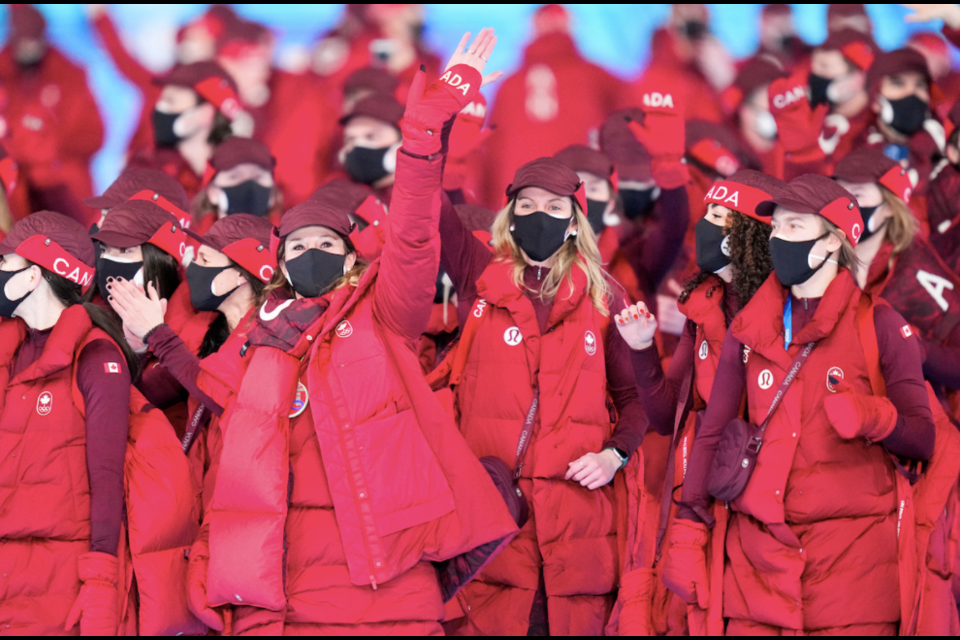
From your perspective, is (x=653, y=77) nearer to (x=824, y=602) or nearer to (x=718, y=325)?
(x=718, y=325)

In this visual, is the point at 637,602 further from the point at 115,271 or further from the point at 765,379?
the point at 115,271

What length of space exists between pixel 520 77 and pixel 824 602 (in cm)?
529

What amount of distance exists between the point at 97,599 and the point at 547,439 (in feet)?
5.64

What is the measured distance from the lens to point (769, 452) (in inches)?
144

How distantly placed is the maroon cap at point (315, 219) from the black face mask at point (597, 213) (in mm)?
2341

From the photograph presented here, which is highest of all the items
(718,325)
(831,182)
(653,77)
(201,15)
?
(831,182)

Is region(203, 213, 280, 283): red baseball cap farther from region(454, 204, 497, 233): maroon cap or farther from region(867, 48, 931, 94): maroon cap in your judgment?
region(867, 48, 931, 94): maroon cap

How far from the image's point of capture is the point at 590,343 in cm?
425

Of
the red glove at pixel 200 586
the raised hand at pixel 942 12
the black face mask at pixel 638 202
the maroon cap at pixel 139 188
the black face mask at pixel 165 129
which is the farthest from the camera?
the black face mask at pixel 165 129

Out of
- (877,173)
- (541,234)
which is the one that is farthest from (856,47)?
(541,234)

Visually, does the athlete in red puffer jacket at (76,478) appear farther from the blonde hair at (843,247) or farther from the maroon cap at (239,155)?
the maroon cap at (239,155)

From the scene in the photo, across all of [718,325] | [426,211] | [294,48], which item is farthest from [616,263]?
[294,48]

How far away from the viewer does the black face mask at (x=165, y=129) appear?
7492 millimetres

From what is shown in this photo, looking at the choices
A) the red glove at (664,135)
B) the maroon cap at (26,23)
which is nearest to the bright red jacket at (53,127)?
the maroon cap at (26,23)
